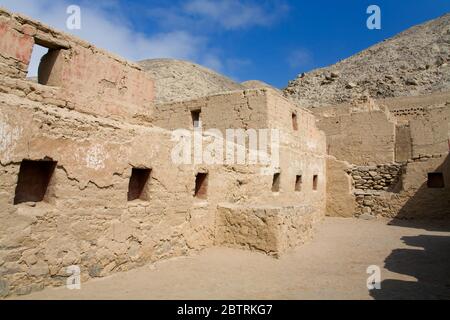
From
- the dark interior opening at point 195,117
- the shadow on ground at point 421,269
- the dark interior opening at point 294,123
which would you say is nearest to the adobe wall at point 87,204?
the shadow on ground at point 421,269

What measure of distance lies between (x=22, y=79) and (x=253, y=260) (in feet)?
14.8

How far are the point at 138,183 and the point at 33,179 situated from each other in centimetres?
161

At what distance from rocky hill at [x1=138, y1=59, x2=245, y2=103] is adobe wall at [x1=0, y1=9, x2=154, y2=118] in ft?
69.4

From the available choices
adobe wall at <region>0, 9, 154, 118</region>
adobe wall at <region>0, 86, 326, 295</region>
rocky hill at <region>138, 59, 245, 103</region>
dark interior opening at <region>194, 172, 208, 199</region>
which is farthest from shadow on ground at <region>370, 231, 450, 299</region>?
rocky hill at <region>138, 59, 245, 103</region>

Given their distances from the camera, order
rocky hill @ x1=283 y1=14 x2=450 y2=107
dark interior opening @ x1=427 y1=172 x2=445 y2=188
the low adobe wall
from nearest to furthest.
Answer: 1. the low adobe wall
2. dark interior opening @ x1=427 y1=172 x2=445 y2=188
3. rocky hill @ x1=283 y1=14 x2=450 y2=107

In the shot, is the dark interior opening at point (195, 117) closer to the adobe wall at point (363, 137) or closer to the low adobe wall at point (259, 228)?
the low adobe wall at point (259, 228)

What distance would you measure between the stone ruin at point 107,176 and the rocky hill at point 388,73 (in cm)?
2984

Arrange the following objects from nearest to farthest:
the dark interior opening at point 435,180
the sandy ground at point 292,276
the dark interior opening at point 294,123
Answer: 1. the sandy ground at point 292,276
2. the dark interior opening at point 294,123
3. the dark interior opening at point 435,180

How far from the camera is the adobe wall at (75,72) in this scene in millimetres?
4324

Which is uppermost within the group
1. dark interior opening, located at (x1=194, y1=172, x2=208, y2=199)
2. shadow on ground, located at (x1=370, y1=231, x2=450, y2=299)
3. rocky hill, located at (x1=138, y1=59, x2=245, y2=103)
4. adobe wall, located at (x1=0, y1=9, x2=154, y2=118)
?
rocky hill, located at (x1=138, y1=59, x2=245, y2=103)

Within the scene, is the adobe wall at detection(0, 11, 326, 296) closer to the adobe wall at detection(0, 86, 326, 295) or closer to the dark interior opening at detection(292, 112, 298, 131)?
the adobe wall at detection(0, 86, 326, 295)

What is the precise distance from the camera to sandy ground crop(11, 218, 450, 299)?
406 centimetres
